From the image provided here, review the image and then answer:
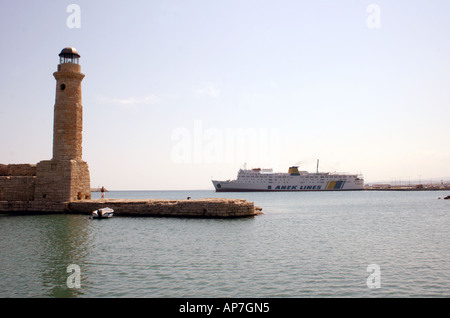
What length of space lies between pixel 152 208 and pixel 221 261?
576 inches

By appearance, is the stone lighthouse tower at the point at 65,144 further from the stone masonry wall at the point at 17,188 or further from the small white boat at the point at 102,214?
the small white boat at the point at 102,214

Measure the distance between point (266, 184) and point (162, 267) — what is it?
9192 centimetres

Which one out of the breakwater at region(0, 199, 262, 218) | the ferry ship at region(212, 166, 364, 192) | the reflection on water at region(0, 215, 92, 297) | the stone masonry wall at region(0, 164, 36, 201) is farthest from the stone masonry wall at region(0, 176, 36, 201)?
the ferry ship at region(212, 166, 364, 192)

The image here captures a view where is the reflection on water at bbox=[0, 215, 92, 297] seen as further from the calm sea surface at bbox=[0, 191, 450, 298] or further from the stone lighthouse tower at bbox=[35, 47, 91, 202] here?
the stone lighthouse tower at bbox=[35, 47, 91, 202]

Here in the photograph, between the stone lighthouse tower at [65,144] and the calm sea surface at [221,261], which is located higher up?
the stone lighthouse tower at [65,144]

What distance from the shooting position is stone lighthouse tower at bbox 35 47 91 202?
25.2 m

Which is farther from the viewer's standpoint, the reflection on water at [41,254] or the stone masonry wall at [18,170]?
the stone masonry wall at [18,170]

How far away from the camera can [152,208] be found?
968 inches

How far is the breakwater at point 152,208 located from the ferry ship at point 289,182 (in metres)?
74.2

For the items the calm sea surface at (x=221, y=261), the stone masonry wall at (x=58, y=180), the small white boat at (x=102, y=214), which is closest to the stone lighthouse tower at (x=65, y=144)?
the stone masonry wall at (x=58, y=180)

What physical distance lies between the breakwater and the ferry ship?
74204 mm

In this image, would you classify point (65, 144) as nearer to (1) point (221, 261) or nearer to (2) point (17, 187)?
(2) point (17, 187)

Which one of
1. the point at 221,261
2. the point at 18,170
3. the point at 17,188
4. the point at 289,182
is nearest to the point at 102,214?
the point at 17,188

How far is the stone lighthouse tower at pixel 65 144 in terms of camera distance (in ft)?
82.5
